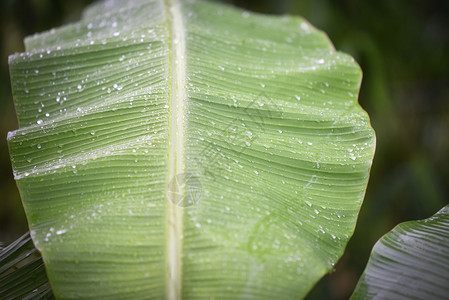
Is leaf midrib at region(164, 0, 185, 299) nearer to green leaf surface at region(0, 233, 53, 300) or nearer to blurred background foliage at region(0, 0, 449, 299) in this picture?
green leaf surface at region(0, 233, 53, 300)

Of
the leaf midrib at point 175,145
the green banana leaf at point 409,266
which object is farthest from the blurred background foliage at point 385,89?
the leaf midrib at point 175,145

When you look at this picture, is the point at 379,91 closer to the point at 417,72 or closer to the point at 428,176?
the point at 428,176

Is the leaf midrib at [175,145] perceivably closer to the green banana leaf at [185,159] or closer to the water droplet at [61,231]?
the green banana leaf at [185,159]

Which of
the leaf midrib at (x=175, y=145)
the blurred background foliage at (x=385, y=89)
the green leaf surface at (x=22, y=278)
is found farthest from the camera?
the blurred background foliage at (x=385, y=89)

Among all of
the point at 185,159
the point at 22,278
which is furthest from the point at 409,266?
the point at 22,278


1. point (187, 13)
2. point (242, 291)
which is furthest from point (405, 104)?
point (242, 291)

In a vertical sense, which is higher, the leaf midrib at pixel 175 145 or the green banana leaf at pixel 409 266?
the leaf midrib at pixel 175 145

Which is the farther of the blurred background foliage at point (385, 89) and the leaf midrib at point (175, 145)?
the blurred background foliage at point (385, 89)
